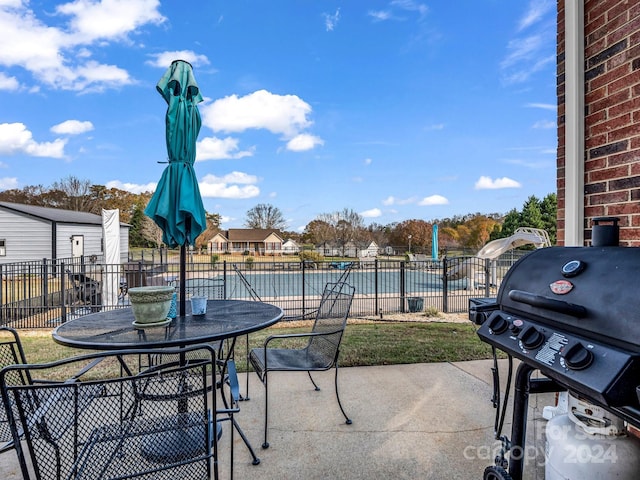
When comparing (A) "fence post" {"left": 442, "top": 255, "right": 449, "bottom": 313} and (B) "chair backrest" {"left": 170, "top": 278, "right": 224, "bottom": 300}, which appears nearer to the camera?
(B) "chair backrest" {"left": 170, "top": 278, "right": 224, "bottom": 300}

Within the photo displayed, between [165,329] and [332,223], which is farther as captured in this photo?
[332,223]

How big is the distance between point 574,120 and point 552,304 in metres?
1.53

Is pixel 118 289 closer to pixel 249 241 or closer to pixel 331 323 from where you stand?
pixel 331 323

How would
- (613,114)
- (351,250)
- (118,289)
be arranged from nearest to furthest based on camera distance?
(613,114) < (118,289) < (351,250)

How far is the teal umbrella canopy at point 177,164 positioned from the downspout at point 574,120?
7.44 ft

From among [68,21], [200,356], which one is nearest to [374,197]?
[68,21]

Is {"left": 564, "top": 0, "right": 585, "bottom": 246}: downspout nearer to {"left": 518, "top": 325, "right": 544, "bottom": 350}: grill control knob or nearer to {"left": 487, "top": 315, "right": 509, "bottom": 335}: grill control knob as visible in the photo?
{"left": 487, "top": 315, "right": 509, "bottom": 335}: grill control knob

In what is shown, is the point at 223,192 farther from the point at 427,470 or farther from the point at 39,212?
the point at 427,470

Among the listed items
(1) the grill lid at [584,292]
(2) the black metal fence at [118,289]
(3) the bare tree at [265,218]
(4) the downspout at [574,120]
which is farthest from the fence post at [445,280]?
(3) the bare tree at [265,218]

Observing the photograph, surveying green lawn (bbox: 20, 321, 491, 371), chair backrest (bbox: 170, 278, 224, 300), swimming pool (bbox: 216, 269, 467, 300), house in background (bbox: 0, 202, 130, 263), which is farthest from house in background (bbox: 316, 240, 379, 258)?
chair backrest (bbox: 170, 278, 224, 300)

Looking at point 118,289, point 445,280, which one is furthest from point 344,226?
point 118,289

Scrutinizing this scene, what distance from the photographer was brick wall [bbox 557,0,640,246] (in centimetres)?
174

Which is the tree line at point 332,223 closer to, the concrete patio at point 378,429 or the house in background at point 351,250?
the house in background at point 351,250

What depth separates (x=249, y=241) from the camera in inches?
1501
